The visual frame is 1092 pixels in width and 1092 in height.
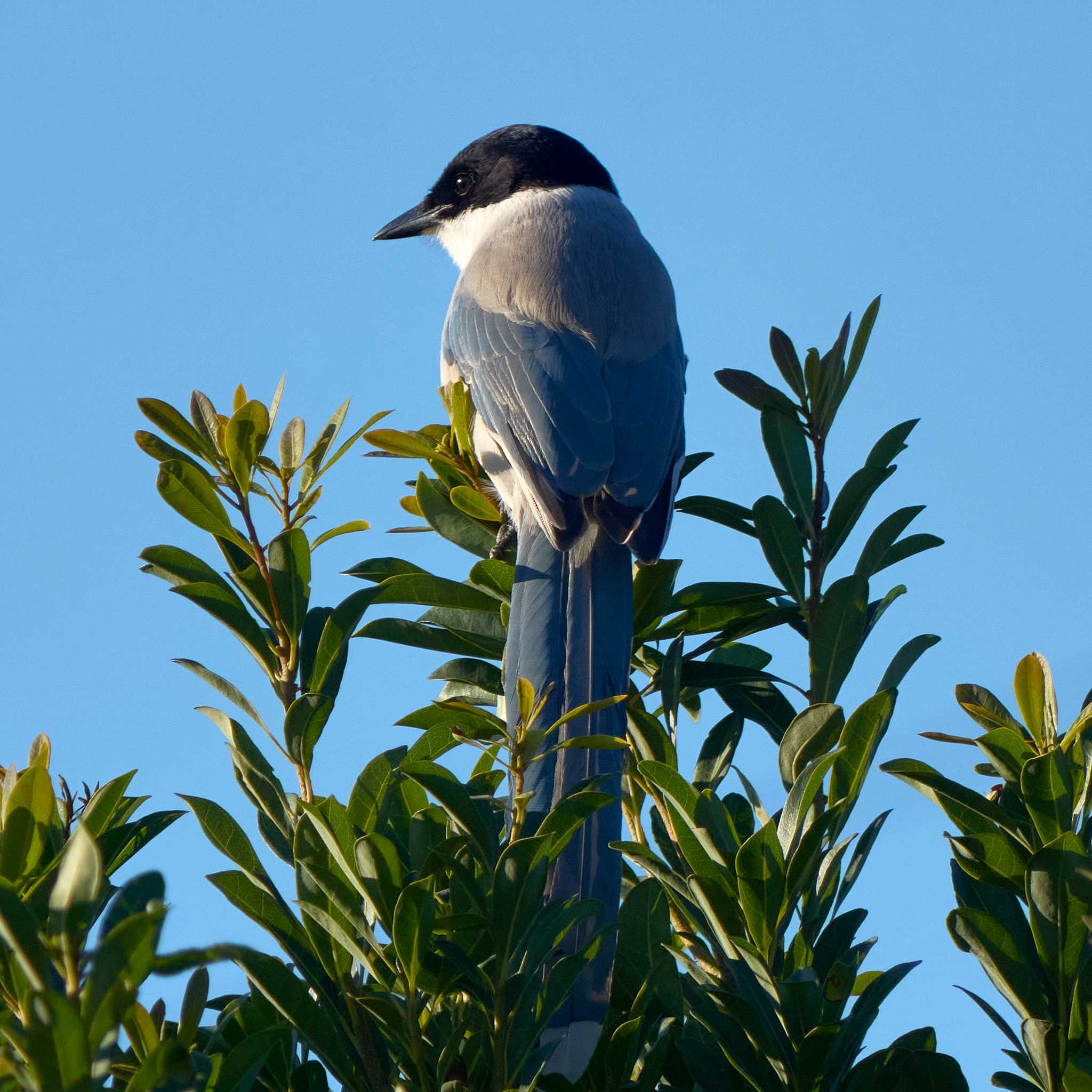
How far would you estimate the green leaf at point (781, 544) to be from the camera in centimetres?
232

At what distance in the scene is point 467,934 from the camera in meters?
1.54

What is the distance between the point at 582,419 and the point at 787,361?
2.76 feet

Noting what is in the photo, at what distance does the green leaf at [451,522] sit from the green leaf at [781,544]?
1.92 feet

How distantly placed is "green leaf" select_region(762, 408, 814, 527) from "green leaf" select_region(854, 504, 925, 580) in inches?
4.5

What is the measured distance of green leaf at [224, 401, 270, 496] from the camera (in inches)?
79.0

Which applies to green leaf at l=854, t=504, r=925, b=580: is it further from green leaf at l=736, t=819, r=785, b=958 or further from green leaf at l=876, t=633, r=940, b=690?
green leaf at l=736, t=819, r=785, b=958

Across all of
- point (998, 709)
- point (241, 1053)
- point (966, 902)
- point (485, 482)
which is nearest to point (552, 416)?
point (485, 482)

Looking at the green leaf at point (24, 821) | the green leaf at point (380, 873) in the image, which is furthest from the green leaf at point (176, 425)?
the green leaf at point (380, 873)

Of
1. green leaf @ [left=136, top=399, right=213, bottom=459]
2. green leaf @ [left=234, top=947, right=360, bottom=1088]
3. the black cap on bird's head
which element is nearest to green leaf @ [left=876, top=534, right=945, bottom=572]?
green leaf @ [left=136, top=399, right=213, bottom=459]

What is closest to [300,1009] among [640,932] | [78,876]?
[640,932]

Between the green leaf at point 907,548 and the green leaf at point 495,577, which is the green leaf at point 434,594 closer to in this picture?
the green leaf at point 495,577

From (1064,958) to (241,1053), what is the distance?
977 millimetres

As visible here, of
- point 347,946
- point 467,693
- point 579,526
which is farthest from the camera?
point 579,526

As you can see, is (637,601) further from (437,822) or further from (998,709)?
(437,822)
